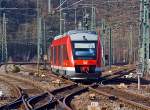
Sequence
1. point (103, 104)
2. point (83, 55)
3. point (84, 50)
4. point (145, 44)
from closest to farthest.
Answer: point (103, 104)
point (83, 55)
point (84, 50)
point (145, 44)

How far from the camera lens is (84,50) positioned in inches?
1148

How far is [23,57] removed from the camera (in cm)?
10638

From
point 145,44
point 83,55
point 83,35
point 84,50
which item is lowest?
point 83,55

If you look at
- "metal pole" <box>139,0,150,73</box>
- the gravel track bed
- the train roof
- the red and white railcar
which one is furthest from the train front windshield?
the gravel track bed

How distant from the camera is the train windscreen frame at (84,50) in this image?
1142 inches

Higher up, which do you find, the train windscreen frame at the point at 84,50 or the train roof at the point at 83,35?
the train roof at the point at 83,35

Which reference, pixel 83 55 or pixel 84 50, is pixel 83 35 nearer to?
pixel 84 50

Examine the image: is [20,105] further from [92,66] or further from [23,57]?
[23,57]

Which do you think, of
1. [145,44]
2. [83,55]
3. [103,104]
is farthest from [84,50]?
[103,104]

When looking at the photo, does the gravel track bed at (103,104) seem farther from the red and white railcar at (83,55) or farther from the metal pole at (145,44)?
the metal pole at (145,44)

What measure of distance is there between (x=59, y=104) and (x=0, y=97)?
3.50 meters

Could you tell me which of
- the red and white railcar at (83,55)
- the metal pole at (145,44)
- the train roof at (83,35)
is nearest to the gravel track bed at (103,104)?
the red and white railcar at (83,55)

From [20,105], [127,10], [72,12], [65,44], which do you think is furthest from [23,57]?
[20,105]

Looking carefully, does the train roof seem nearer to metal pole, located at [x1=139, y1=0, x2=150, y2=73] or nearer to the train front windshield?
the train front windshield
